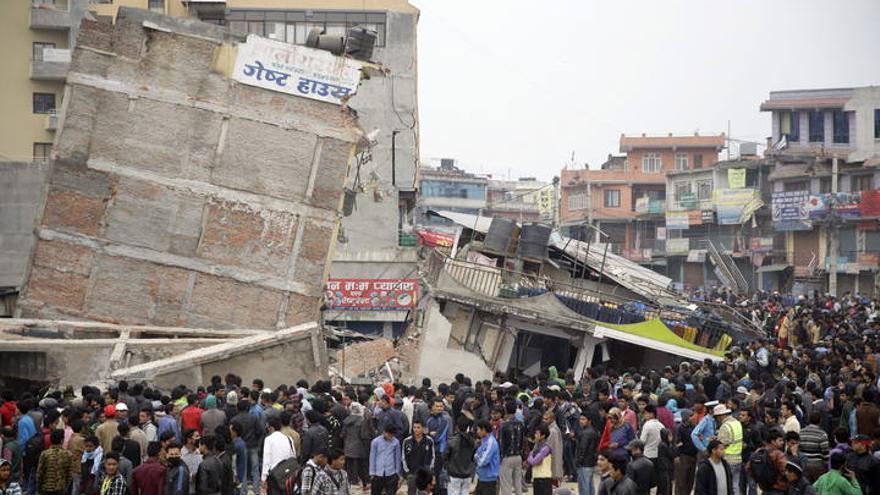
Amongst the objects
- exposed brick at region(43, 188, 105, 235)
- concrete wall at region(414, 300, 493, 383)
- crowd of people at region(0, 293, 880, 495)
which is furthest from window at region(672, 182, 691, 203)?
crowd of people at region(0, 293, 880, 495)

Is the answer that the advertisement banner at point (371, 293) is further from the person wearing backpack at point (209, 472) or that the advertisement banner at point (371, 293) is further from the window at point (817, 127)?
the person wearing backpack at point (209, 472)

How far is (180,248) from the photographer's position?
2730cm

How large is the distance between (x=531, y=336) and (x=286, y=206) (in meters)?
7.35

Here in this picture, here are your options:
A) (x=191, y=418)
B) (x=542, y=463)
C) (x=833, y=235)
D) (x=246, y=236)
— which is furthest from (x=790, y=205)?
(x=191, y=418)

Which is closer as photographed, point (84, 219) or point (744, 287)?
point (84, 219)

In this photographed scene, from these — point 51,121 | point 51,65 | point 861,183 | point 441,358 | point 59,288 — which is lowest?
point 441,358

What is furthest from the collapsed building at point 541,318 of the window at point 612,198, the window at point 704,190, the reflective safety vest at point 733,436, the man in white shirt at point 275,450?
the window at point 612,198

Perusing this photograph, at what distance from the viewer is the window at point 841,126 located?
59562mm

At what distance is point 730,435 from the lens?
1385cm

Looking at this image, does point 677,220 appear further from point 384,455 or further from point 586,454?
point 384,455

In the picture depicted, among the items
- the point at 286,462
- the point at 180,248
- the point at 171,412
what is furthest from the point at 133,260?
the point at 286,462

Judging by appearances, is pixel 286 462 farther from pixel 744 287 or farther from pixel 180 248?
pixel 744 287

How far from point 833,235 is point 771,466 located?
46.5m

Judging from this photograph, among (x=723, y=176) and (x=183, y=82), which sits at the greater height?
(x=723, y=176)
